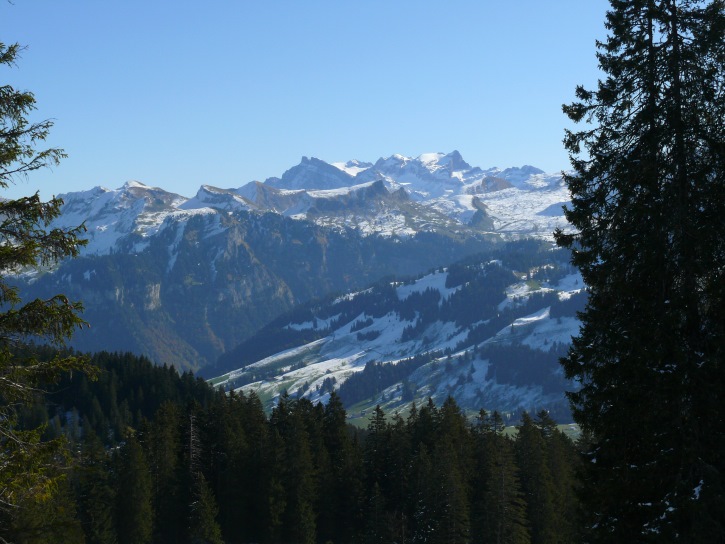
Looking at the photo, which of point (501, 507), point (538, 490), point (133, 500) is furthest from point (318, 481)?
point (501, 507)

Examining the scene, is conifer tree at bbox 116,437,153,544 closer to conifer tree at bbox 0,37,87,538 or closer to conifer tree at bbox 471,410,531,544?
conifer tree at bbox 471,410,531,544

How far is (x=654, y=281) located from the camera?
2020cm

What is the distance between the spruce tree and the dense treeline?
148 ft

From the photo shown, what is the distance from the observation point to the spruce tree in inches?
739

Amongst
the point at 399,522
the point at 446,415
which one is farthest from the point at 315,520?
the point at 446,415

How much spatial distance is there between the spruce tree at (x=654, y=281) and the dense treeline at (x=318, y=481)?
45.1 meters

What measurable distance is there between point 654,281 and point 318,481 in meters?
67.1

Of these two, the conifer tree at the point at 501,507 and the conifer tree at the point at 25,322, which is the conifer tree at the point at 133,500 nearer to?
the conifer tree at the point at 501,507

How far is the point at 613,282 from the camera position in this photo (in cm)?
2084

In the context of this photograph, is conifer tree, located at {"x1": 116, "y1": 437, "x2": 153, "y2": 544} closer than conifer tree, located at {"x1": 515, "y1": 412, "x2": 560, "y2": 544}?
No

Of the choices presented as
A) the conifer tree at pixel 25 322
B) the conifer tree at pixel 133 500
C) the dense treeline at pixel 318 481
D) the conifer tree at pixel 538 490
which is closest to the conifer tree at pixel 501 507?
the dense treeline at pixel 318 481

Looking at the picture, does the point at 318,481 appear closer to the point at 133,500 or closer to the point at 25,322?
Result: the point at 133,500

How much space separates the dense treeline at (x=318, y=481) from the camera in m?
67.8

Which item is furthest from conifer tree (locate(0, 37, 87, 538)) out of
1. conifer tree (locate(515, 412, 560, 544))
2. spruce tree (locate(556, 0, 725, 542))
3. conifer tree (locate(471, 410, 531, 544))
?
conifer tree (locate(515, 412, 560, 544))
